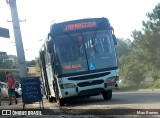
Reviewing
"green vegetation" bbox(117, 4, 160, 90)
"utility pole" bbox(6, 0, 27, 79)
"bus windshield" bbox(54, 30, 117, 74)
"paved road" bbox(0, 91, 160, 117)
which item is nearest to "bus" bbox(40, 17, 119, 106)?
"bus windshield" bbox(54, 30, 117, 74)

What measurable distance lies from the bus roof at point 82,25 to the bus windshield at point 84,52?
0.27m

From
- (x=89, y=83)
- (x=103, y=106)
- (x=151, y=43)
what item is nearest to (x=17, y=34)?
(x=89, y=83)

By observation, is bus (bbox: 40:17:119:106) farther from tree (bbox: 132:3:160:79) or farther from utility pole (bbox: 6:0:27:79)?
tree (bbox: 132:3:160:79)

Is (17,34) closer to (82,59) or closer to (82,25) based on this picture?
(82,25)

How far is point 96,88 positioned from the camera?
58.0 feet

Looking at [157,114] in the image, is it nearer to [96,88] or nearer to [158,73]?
[96,88]

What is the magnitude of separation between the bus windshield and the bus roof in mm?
275

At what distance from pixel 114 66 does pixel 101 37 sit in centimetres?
140

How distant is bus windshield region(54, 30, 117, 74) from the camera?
17.4 m

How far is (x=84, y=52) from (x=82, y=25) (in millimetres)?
1305

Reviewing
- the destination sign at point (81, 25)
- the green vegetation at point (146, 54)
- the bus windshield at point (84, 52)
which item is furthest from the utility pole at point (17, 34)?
the green vegetation at point (146, 54)

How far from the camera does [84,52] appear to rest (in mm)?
17688

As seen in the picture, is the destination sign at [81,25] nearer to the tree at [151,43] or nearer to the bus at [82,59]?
the bus at [82,59]

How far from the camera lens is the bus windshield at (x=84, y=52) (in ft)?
57.2
